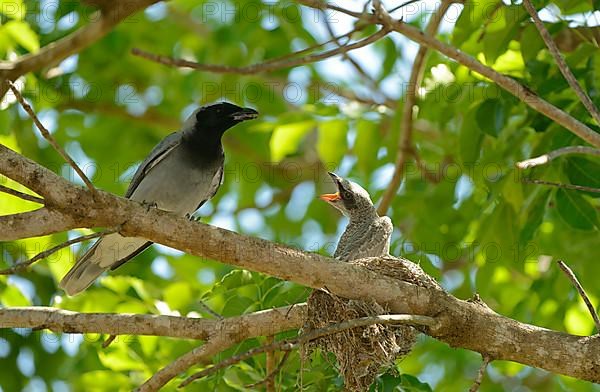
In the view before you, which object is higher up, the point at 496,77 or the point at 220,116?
the point at 220,116

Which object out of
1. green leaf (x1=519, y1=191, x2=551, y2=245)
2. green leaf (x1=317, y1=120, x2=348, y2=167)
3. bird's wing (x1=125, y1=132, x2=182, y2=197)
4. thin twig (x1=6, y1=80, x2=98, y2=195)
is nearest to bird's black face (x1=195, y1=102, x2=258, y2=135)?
bird's wing (x1=125, y1=132, x2=182, y2=197)

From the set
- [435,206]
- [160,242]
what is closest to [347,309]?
[160,242]

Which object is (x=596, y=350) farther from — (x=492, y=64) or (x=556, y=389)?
(x=556, y=389)

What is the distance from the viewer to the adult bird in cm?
527

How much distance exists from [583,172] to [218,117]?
8.18 ft

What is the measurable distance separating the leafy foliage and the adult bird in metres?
0.19

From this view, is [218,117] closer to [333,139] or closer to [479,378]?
[333,139]

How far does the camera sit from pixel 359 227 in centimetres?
563

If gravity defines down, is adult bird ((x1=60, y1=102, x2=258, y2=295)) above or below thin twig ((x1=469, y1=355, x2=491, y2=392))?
above

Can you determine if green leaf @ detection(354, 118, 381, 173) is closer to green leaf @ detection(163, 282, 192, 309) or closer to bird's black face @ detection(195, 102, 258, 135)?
bird's black face @ detection(195, 102, 258, 135)

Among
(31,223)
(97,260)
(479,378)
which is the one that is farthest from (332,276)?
(97,260)

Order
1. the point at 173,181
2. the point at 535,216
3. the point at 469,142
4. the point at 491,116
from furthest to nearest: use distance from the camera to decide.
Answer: the point at 173,181 < the point at 469,142 < the point at 491,116 < the point at 535,216

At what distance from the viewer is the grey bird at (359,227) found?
17.6 feet

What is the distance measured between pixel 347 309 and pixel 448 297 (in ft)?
1.51
